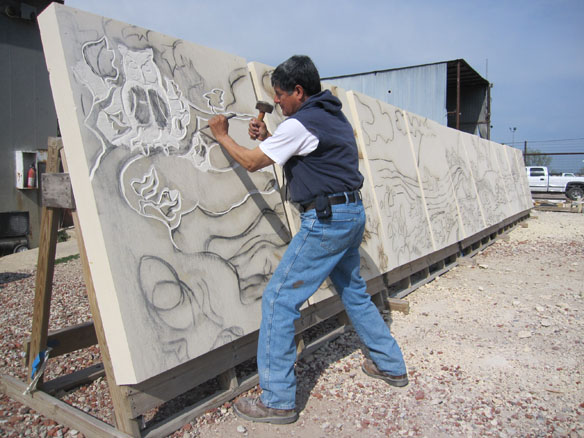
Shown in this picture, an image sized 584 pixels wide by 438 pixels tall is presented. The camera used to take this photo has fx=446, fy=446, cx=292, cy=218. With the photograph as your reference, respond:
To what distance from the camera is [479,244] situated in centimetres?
830

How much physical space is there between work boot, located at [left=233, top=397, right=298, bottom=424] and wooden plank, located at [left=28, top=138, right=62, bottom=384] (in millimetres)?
1348

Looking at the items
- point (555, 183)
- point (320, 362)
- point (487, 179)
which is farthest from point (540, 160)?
point (320, 362)

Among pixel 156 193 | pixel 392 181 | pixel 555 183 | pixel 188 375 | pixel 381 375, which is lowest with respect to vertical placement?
pixel 555 183

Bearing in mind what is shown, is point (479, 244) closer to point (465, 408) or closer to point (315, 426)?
point (465, 408)

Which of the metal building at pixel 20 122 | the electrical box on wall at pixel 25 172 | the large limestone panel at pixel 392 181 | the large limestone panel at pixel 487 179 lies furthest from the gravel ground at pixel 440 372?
the electrical box on wall at pixel 25 172

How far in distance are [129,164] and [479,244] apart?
7.34m

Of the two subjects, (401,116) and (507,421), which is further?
(401,116)

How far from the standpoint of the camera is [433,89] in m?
16.5

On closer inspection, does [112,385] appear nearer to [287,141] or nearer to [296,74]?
[287,141]

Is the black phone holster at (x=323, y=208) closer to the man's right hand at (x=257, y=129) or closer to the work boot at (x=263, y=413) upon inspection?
the man's right hand at (x=257, y=129)

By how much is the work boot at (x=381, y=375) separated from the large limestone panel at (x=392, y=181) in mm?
1370

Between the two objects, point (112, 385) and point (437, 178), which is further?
point (437, 178)

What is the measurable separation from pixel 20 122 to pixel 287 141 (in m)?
8.02

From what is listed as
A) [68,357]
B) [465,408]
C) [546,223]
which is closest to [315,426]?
[465,408]
